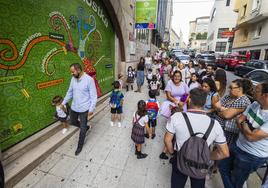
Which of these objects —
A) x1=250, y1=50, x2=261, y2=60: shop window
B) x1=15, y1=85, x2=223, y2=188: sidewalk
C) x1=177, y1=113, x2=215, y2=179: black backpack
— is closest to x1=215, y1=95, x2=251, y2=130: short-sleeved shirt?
x1=177, y1=113, x2=215, y2=179: black backpack

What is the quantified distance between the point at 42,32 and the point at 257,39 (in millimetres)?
25195

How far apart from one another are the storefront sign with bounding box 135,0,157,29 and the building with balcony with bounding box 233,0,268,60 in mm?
16088

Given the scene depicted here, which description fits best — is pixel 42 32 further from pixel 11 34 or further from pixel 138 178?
pixel 138 178

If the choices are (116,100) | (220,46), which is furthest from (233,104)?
(220,46)

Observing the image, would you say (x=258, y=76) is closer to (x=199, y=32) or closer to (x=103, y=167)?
(x=103, y=167)

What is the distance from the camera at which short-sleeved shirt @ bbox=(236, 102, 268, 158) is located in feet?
5.40

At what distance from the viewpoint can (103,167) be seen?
2.98 meters

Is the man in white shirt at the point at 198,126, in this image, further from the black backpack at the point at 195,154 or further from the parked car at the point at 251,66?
the parked car at the point at 251,66

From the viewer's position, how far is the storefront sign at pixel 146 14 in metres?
8.92

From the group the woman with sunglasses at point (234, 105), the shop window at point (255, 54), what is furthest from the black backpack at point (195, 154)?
the shop window at point (255, 54)

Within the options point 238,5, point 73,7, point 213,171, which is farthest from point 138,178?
point 238,5

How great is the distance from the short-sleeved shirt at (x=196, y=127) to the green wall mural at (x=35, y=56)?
3.16 metres

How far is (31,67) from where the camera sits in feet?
10.6

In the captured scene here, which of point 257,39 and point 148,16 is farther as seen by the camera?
point 257,39
